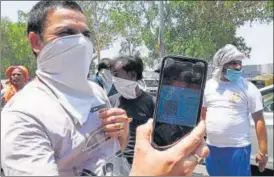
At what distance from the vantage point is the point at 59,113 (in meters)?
1.08

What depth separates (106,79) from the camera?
3.77m

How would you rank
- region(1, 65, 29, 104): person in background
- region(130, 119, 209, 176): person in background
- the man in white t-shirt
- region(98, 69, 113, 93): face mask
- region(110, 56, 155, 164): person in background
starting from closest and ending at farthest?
region(130, 119, 209, 176): person in background
region(110, 56, 155, 164): person in background
the man in white t-shirt
region(98, 69, 113, 93): face mask
region(1, 65, 29, 104): person in background

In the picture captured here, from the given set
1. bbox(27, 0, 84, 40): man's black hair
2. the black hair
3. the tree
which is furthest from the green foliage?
bbox(27, 0, 84, 40): man's black hair

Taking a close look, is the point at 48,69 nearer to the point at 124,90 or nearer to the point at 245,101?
the point at 124,90

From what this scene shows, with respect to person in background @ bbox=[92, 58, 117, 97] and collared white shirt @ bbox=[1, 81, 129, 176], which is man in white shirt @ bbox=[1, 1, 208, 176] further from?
person in background @ bbox=[92, 58, 117, 97]

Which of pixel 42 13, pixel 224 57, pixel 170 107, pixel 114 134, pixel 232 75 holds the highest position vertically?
pixel 42 13

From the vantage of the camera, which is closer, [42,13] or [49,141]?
[49,141]

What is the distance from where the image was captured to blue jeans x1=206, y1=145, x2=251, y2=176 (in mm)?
3316

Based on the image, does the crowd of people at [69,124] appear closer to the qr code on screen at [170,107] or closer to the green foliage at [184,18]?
the qr code on screen at [170,107]

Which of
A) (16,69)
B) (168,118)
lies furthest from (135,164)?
(16,69)

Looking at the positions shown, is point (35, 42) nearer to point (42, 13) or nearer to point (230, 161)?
point (42, 13)

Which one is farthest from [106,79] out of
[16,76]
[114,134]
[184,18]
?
[184,18]

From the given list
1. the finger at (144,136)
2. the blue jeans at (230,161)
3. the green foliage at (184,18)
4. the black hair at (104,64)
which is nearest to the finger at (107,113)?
the finger at (144,136)

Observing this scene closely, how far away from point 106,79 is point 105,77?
0.03m
